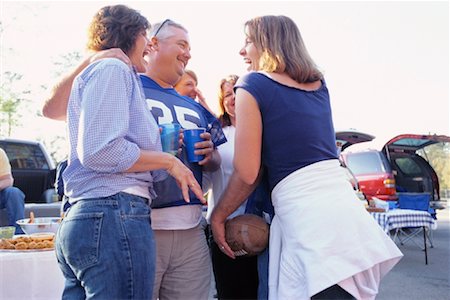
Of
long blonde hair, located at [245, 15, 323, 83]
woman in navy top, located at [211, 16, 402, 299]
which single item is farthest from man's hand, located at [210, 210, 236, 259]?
long blonde hair, located at [245, 15, 323, 83]

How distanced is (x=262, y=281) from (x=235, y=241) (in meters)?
0.28

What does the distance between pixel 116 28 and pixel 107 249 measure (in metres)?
0.82

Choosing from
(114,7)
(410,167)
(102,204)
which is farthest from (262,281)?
(410,167)

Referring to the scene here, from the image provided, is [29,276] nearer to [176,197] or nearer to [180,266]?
[180,266]

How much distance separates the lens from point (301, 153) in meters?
1.64

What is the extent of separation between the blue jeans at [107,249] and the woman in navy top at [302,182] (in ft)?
1.70

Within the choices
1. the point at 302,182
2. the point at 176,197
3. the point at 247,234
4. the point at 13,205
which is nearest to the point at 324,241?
the point at 302,182

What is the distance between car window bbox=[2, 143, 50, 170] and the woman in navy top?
5784 mm

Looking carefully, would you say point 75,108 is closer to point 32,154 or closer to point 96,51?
point 96,51

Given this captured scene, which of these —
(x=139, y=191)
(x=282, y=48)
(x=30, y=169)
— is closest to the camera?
(x=139, y=191)

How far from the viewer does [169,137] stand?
1660mm

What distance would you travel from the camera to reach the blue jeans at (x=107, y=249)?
4.18 feet

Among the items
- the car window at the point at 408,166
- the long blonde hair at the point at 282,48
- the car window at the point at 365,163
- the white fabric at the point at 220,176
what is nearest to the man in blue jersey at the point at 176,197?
the white fabric at the point at 220,176

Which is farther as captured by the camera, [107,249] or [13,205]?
[13,205]
